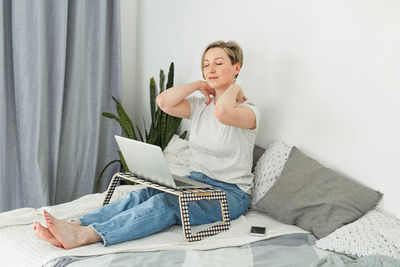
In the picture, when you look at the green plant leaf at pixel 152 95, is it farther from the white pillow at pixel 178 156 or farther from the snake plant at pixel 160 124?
the white pillow at pixel 178 156

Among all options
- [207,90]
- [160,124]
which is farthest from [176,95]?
[160,124]

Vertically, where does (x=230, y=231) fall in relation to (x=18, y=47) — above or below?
below

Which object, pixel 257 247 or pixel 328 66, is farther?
pixel 328 66

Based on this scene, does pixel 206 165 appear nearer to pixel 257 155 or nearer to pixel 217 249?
pixel 257 155

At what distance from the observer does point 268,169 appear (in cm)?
216

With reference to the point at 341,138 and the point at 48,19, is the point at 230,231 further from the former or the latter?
the point at 48,19

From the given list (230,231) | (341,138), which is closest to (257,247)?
(230,231)

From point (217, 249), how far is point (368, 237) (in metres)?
0.56

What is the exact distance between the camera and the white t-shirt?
207 cm

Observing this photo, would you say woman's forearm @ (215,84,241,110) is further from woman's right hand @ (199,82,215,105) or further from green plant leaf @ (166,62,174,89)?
green plant leaf @ (166,62,174,89)

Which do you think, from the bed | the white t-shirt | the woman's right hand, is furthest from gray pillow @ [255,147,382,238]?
the woman's right hand

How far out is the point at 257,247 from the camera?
172 cm

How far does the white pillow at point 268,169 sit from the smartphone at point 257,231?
251mm

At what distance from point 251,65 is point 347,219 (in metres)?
1.05
